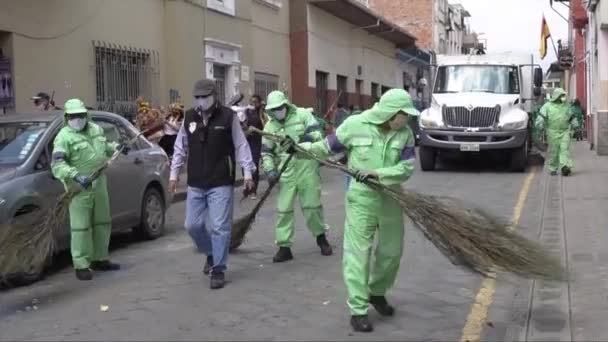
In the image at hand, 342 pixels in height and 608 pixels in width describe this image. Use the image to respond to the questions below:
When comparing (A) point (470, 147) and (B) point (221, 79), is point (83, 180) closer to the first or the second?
(A) point (470, 147)

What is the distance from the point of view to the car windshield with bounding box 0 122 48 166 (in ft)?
25.9

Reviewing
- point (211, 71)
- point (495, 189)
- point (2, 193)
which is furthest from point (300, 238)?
point (211, 71)

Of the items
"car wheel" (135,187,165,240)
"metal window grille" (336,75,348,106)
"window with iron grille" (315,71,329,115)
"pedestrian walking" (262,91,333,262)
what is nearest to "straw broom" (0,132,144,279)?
"pedestrian walking" (262,91,333,262)

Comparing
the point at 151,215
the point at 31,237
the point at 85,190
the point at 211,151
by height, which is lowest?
the point at 151,215

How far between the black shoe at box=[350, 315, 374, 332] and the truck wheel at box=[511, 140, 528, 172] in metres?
12.5

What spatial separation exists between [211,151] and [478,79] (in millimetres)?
12743

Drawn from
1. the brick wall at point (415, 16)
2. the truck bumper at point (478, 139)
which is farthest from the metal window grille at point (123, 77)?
the brick wall at point (415, 16)

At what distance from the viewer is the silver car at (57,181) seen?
7.51m

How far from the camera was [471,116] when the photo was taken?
57.0 feet

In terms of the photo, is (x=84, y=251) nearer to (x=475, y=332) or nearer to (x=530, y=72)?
(x=475, y=332)

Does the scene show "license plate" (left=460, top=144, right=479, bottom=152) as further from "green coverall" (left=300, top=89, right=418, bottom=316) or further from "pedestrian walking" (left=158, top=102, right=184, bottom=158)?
"green coverall" (left=300, top=89, right=418, bottom=316)

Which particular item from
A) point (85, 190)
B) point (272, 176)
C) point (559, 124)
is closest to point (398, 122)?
point (272, 176)

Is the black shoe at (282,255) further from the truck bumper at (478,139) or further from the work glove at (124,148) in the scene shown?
the truck bumper at (478,139)

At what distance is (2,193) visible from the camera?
7.26 m
